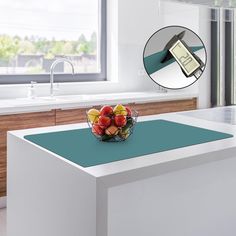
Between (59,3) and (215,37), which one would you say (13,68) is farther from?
(215,37)

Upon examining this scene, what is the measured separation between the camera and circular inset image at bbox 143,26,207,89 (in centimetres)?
387

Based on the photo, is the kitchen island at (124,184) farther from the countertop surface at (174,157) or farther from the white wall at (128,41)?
the white wall at (128,41)

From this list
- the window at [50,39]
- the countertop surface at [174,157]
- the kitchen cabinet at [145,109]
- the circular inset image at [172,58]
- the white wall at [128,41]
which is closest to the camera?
the countertop surface at [174,157]

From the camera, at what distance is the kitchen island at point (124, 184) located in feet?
5.05

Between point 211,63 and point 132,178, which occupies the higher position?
point 211,63

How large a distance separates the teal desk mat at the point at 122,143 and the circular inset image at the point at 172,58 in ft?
4.06

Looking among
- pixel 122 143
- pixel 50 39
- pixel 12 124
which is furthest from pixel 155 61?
pixel 122 143

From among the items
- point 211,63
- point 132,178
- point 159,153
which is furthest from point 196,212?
point 211,63

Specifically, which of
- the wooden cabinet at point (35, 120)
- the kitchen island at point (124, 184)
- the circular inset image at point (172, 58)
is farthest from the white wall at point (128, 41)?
the kitchen island at point (124, 184)

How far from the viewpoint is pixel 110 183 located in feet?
4.80

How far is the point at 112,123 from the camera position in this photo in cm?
192

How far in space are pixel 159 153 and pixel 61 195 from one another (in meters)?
0.47

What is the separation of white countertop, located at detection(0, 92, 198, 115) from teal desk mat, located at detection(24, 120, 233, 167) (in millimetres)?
1206

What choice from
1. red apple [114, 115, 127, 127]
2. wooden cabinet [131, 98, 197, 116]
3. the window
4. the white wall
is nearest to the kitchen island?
red apple [114, 115, 127, 127]
